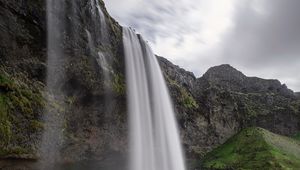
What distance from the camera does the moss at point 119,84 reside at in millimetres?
51225

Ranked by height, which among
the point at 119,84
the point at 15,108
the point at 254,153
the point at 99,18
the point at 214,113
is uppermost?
the point at 99,18

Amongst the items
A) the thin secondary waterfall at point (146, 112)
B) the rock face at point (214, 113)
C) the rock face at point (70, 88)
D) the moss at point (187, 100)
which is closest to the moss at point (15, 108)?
the rock face at point (70, 88)

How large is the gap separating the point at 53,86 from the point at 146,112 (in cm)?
1465

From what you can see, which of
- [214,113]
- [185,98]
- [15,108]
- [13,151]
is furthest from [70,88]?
[214,113]

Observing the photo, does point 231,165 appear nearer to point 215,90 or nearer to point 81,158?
point 215,90

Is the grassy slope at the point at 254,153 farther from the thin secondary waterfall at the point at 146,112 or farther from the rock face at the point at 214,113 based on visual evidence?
the thin secondary waterfall at the point at 146,112

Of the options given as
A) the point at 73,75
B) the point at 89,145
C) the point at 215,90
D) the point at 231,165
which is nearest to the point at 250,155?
the point at 231,165

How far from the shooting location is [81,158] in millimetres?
47688

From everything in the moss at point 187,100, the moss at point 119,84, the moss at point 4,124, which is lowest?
the moss at point 4,124

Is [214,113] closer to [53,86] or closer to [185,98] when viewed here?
[185,98]

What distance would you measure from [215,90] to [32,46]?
63262mm

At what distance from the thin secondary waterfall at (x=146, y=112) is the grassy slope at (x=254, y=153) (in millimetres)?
29901

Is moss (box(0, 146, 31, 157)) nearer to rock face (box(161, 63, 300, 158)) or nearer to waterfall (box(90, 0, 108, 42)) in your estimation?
waterfall (box(90, 0, 108, 42))

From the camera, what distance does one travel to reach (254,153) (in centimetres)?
8669
